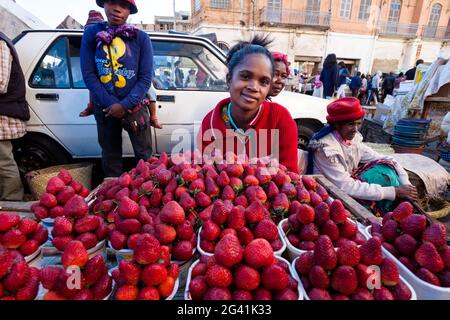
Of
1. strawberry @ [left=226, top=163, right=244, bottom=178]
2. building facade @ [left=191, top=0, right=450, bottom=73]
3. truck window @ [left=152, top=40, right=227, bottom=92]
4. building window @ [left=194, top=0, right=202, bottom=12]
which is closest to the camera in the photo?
strawberry @ [left=226, top=163, right=244, bottom=178]

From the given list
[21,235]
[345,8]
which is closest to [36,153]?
[21,235]

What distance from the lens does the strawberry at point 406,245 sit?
0.99m

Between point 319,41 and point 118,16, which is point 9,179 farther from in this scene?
point 319,41

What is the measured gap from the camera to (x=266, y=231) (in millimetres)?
1075

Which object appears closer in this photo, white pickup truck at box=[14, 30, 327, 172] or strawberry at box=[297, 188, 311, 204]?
strawberry at box=[297, 188, 311, 204]

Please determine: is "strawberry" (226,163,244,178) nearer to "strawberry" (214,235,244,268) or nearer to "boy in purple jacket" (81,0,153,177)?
"strawberry" (214,235,244,268)

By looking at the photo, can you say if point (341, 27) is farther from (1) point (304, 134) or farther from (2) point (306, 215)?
(2) point (306, 215)

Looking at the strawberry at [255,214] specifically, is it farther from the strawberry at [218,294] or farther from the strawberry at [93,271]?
the strawberry at [93,271]

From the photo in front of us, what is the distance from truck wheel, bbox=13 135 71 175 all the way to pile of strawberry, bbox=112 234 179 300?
3.55m

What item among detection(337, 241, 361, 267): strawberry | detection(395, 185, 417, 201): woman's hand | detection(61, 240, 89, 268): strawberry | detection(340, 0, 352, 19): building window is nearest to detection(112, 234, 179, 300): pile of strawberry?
detection(61, 240, 89, 268): strawberry

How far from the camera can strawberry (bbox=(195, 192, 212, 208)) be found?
1.31 m

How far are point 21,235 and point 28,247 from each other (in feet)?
0.21

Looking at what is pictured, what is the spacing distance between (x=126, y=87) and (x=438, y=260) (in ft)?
9.27

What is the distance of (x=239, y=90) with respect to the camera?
1.98 m
